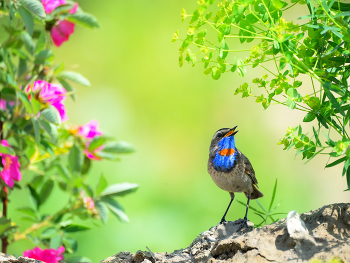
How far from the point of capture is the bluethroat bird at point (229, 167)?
6.29ft

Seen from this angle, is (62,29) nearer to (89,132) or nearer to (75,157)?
(89,132)

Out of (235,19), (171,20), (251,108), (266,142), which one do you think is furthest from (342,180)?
(235,19)

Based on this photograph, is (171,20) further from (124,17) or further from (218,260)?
(218,260)

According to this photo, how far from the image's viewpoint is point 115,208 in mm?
1915

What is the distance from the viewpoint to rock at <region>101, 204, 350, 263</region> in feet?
4.31

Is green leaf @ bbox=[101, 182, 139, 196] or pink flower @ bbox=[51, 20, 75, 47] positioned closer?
green leaf @ bbox=[101, 182, 139, 196]

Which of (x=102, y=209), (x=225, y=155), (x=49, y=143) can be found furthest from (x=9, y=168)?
(x=225, y=155)

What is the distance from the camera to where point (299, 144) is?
137cm

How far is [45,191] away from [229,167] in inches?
40.9

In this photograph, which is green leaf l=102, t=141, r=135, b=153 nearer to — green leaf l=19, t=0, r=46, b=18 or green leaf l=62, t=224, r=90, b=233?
green leaf l=62, t=224, r=90, b=233

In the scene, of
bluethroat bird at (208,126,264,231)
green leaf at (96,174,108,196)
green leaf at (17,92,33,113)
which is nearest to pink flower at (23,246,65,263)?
green leaf at (96,174,108,196)

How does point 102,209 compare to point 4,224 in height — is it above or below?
above

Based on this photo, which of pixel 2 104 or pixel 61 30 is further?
pixel 61 30

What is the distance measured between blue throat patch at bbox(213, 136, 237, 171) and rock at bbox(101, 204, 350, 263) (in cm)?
43
